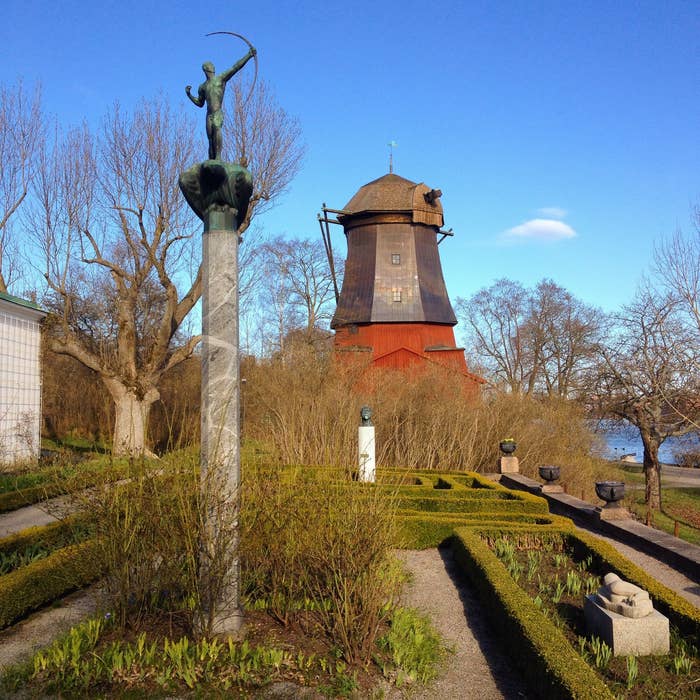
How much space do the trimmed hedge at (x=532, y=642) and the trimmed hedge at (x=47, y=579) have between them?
113 inches

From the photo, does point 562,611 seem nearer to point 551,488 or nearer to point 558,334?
point 551,488

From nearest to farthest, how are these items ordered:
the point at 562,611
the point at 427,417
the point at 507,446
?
the point at 562,611
the point at 507,446
the point at 427,417

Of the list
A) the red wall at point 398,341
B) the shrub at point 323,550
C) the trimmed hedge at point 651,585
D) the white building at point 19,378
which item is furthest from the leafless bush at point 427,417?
the shrub at point 323,550

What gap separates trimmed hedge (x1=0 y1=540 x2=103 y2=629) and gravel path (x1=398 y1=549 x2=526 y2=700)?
2.45 metres

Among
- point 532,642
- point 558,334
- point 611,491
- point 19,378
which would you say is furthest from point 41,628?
point 558,334

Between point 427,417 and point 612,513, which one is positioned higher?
point 427,417

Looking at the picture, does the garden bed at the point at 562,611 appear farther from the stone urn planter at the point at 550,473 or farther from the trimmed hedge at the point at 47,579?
the stone urn planter at the point at 550,473

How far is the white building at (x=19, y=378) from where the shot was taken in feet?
43.2

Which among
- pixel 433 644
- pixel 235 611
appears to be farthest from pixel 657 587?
pixel 235 611

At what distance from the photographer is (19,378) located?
13.8 meters

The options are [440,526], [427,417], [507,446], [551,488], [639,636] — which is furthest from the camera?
[427,417]

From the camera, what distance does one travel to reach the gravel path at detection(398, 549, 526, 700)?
156 inches

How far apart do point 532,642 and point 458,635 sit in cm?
102

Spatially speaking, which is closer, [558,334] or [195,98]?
[195,98]
